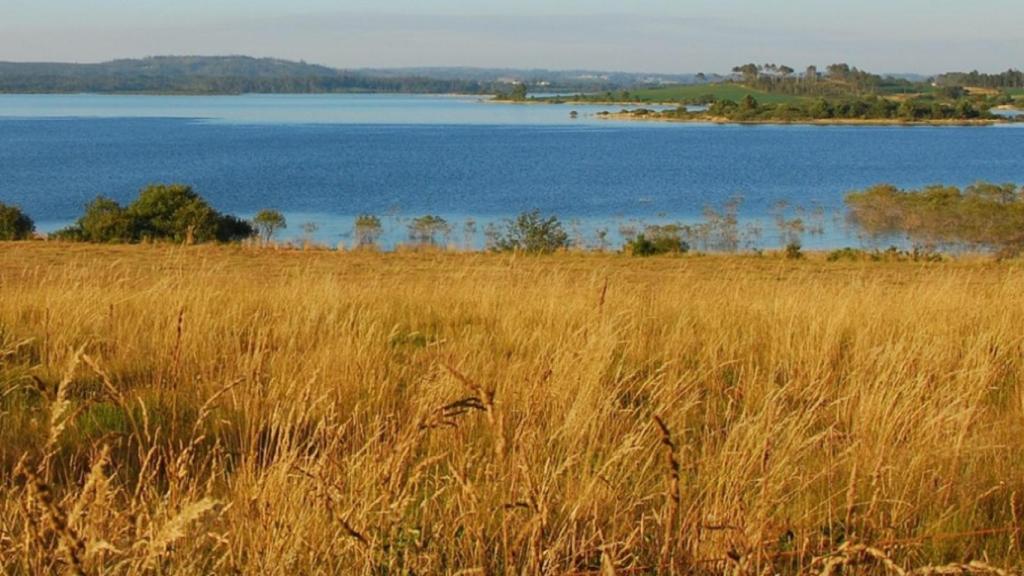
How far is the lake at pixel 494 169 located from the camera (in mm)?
70375

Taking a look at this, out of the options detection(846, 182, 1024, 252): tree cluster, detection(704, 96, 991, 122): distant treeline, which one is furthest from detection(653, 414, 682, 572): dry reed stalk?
detection(704, 96, 991, 122): distant treeline

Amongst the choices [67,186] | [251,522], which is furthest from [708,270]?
[67,186]

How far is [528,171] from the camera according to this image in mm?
100438

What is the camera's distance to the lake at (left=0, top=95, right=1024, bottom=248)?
70375mm

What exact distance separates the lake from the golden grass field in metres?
41.9

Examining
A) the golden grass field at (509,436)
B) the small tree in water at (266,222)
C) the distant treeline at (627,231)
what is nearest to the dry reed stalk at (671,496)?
the golden grass field at (509,436)

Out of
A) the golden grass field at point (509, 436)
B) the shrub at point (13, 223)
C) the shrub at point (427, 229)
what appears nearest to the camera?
the golden grass field at point (509, 436)

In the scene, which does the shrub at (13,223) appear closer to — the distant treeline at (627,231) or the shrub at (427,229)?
the distant treeline at (627,231)

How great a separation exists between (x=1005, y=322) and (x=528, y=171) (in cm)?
9343

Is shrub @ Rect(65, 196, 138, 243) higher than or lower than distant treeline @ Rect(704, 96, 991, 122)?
higher

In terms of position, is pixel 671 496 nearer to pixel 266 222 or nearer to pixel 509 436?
pixel 509 436

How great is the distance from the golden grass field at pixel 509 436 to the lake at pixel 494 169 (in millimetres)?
41869

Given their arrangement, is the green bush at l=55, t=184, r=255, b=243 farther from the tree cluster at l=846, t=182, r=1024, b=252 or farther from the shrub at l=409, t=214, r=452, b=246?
the tree cluster at l=846, t=182, r=1024, b=252

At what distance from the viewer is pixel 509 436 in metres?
4.19
